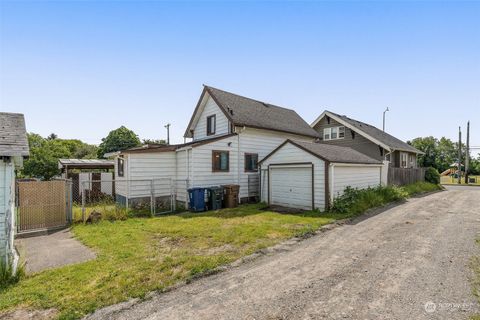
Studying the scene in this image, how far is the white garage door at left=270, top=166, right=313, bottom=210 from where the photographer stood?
13.0 metres

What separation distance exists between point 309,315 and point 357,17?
1103 centimetres

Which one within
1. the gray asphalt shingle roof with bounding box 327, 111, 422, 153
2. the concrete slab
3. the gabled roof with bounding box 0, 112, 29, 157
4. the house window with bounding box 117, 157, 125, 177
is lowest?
the concrete slab

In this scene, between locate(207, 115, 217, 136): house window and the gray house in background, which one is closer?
locate(207, 115, 217, 136): house window

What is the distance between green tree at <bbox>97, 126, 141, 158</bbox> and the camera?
50500mm

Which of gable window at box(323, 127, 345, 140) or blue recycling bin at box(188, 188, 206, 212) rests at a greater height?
gable window at box(323, 127, 345, 140)

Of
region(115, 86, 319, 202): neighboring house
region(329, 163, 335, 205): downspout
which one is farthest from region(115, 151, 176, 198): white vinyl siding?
region(329, 163, 335, 205): downspout

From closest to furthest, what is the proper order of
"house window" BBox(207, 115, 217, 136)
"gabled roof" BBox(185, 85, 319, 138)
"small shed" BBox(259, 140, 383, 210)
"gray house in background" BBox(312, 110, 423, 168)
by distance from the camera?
1. "small shed" BBox(259, 140, 383, 210)
2. "gabled roof" BBox(185, 85, 319, 138)
3. "house window" BBox(207, 115, 217, 136)
4. "gray house in background" BBox(312, 110, 423, 168)

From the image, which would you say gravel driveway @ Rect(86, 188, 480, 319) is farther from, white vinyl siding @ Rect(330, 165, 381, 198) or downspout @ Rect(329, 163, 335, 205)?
white vinyl siding @ Rect(330, 165, 381, 198)

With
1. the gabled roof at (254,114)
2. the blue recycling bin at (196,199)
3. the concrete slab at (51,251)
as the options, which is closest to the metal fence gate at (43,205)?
the concrete slab at (51,251)

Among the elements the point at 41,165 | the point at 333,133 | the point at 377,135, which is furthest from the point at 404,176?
the point at 41,165

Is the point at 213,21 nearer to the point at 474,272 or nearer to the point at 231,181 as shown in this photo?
the point at 231,181

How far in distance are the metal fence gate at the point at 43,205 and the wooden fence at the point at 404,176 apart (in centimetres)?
2026

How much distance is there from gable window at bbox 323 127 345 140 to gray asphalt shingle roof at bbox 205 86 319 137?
15.6 feet

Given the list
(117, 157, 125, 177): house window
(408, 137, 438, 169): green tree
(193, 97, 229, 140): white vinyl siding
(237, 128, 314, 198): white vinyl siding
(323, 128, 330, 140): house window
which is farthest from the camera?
(408, 137, 438, 169): green tree
